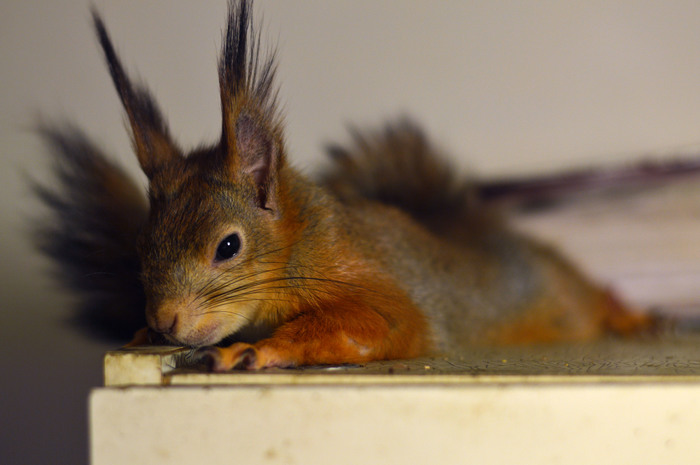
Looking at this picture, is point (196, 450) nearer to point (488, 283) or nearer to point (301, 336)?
point (301, 336)

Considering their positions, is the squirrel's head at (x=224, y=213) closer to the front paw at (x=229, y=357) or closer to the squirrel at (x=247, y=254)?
the squirrel at (x=247, y=254)

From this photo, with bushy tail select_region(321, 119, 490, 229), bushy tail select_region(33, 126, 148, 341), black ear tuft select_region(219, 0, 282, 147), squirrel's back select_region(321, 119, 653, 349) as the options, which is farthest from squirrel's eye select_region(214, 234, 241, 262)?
bushy tail select_region(321, 119, 490, 229)

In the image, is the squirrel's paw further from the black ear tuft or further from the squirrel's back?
the squirrel's back

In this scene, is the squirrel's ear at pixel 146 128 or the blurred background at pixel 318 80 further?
the blurred background at pixel 318 80

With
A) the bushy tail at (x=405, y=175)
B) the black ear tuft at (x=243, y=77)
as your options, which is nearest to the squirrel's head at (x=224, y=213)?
the black ear tuft at (x=243, y=77)

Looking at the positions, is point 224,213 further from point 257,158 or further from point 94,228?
point 94,228

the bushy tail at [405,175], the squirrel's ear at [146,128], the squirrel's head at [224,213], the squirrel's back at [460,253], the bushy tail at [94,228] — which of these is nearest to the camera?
the squirrel's head at [224,213]
